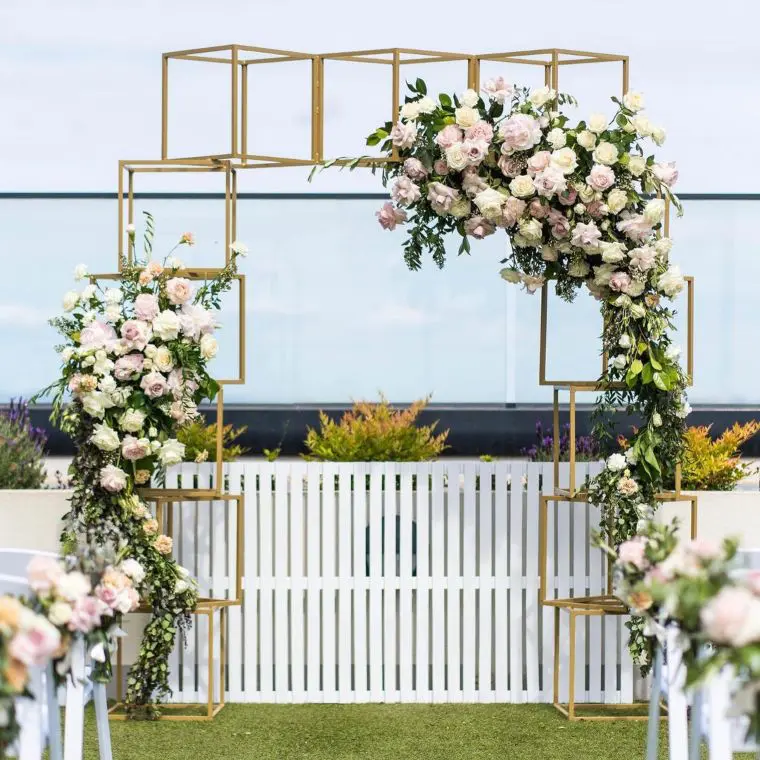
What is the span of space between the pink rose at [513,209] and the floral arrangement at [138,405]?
101 cm

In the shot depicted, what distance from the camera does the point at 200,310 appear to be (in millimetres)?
4352

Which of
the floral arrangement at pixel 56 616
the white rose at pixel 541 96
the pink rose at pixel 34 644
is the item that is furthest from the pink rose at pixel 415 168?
the pink rose at pixel 34 644

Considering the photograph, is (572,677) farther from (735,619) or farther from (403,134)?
(735,619)

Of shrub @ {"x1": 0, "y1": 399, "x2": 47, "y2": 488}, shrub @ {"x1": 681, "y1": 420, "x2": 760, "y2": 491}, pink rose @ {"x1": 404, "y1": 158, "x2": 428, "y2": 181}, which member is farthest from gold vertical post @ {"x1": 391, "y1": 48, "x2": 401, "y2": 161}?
shrub @ {"x1": 0, "y1": 399, "x2": 47, "y2": 488}

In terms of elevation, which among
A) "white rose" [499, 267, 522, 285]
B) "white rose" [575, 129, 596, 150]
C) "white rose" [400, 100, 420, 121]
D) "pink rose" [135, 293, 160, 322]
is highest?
"white rose" [400, 100, 420, 121]

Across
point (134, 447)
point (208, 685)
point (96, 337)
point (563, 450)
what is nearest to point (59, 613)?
point (134, 447)

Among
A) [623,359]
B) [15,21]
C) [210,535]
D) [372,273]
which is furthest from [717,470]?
[15,21]

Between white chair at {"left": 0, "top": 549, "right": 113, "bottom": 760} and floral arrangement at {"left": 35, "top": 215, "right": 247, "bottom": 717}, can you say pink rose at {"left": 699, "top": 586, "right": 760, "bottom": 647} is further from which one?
floral arrangement at {"left": 35, "top": 215, "right": 247, "bottom": 717}

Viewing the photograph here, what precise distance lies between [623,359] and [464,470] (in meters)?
0.84

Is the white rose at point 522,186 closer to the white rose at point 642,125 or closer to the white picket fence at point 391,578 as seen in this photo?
the white rose at point 642,125

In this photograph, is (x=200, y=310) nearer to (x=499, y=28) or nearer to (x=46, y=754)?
(x=46, y=754)

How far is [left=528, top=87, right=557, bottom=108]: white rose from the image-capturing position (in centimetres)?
431

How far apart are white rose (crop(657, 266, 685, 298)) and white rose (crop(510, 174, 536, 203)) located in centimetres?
58

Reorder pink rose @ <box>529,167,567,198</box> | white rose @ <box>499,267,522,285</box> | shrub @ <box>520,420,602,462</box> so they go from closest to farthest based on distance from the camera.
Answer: pink rose @ <box>529,167,567,198</box> < white rose @ <box>499,267,522,285</box> < shrub @ <box>520,420,602,462</box>
